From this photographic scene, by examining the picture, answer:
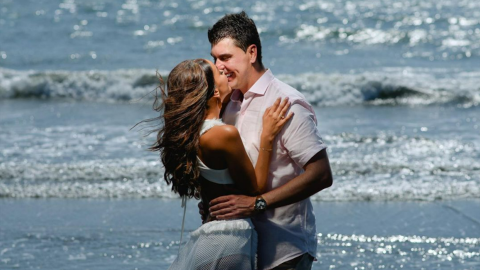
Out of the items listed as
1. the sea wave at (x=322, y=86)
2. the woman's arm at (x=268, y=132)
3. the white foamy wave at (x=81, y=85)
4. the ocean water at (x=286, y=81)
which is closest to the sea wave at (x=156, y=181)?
the ocean water at (x=286, y=81)

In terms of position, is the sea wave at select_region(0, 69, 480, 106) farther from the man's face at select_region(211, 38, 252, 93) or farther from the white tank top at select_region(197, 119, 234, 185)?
the white tank top at select_region(197, 119, 234, 185)

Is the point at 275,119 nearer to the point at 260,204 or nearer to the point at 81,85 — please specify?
the point at 260,204

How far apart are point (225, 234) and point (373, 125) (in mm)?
8564

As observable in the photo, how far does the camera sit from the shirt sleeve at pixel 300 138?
2.89 m

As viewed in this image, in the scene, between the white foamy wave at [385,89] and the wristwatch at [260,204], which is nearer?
the wristwatch at [260,204]

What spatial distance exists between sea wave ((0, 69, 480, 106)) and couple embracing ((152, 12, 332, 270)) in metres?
10.7

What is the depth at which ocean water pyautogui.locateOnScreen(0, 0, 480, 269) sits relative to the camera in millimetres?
6078

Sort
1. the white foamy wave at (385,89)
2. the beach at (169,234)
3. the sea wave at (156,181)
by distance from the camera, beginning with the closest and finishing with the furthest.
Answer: the beach at (169,234) → the sea wave at (156,181) → the white foamy wave at (385,89)

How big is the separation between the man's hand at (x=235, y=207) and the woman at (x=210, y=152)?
3 cm

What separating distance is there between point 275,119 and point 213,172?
312 mm

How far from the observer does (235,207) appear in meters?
2.90

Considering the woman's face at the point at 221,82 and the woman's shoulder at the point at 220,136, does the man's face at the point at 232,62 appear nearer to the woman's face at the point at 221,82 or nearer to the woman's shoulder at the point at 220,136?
the woman's face at the point at 221,82

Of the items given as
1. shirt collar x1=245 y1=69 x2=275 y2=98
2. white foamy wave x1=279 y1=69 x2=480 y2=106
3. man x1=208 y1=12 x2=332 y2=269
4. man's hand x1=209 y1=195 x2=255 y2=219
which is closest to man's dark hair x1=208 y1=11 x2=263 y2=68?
man x1=208 y1=12 x2=332 y2=269

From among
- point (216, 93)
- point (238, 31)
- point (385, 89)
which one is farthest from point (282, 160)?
point (385, 89)
